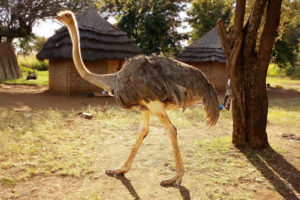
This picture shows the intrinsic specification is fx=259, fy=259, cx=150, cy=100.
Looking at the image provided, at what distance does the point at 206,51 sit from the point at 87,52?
228 inches

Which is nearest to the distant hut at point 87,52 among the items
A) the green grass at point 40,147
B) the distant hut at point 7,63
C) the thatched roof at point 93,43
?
the thatched roof at point 93,43

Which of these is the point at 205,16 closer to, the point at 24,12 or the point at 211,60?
the point at 211,60

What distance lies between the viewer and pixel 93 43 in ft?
29.6

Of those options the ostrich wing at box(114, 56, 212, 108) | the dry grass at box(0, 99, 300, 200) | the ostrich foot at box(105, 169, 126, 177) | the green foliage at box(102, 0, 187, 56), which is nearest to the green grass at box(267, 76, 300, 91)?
the green foliage at box(102, 0, 187, 56)

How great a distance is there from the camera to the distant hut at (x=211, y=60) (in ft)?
38.3

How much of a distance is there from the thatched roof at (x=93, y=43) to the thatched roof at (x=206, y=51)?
11.0ft

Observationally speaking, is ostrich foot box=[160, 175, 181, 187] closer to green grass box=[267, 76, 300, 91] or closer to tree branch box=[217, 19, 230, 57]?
tree branch box=[217, 19, 230, 57]

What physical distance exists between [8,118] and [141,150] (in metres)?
2.90

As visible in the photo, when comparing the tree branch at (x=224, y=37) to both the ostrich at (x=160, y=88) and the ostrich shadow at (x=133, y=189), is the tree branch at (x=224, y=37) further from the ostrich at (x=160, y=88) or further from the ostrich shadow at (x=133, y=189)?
the ostrich shadow at (x=133, y=189)

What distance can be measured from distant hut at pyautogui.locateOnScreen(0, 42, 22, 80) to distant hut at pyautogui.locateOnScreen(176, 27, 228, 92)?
29.4 ft

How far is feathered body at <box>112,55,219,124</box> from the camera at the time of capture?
234 centimetres

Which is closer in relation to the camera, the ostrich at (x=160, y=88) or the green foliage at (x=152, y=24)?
the ostrich at (x=160, y=88)

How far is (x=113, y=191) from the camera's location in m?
2.45

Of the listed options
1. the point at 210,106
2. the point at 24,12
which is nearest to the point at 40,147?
the point at 210,106
